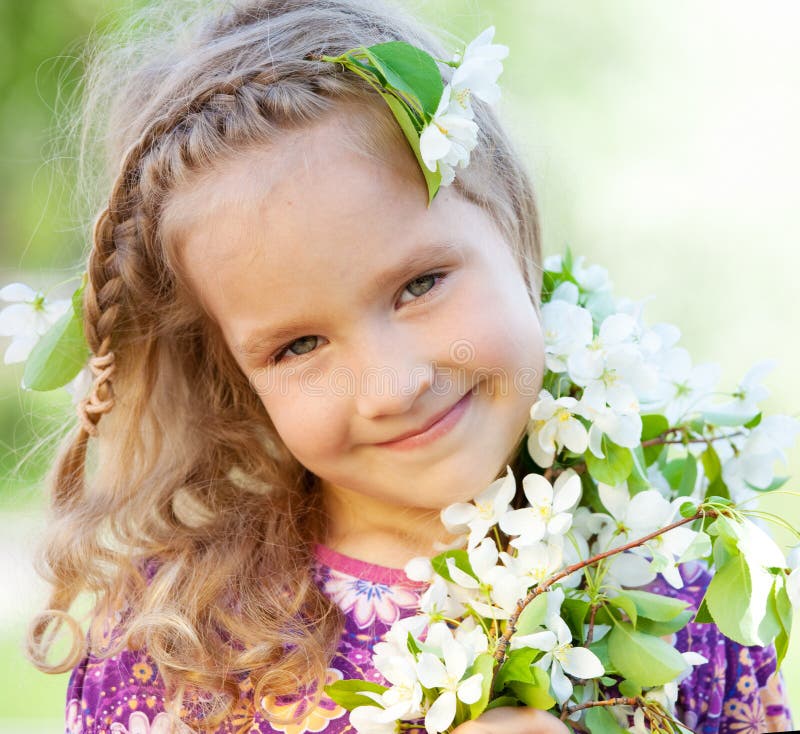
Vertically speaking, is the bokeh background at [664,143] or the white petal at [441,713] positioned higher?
the white petal at [441,713]

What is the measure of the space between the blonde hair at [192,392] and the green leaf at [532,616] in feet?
1.08

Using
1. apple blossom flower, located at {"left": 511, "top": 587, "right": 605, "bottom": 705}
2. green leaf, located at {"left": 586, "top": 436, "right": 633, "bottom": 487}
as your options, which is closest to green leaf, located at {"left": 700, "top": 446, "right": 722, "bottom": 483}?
green leaf, located at {"left": 586, "top": 436, "right": 633, "bottom": 487}

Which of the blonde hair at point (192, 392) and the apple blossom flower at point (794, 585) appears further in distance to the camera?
the blonde hair at point (192, 392)

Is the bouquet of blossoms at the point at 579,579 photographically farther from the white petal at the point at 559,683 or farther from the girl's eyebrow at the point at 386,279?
the girl's eyebrow at the point at 386,279

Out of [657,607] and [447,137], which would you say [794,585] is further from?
[447,137]

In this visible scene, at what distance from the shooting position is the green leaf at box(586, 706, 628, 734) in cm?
130

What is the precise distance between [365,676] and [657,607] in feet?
1.33

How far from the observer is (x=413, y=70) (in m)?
1.30

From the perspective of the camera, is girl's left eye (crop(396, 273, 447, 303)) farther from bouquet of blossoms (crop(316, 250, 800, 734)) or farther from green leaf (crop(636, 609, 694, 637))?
green leaf (crop(636, 609, 694, 637))

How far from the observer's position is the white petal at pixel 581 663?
125cm

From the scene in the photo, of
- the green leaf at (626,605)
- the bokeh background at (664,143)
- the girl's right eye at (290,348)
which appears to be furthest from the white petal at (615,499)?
the bokeh background at (664,143)

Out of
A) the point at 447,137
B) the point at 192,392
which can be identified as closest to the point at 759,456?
the point at 447,137

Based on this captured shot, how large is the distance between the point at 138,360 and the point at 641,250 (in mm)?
4749

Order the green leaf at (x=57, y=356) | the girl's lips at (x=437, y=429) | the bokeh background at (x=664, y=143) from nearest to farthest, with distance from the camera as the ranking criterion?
1. the girl's lips at (x=437, y=429)
2. the green leaf at (x=57, y=356)
3. the bokeh background at (x=664, y=143)
